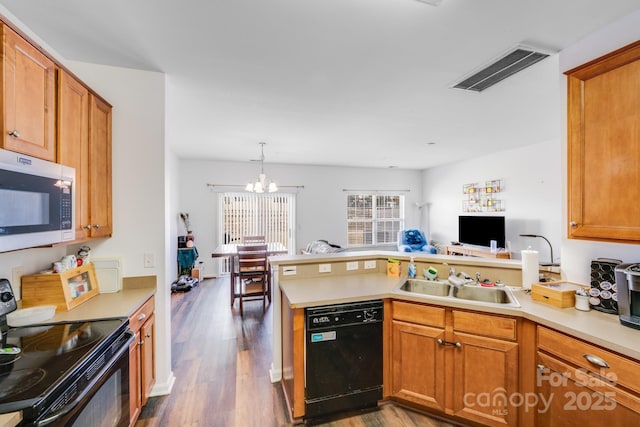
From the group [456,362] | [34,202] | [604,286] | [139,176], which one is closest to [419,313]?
[456,362]

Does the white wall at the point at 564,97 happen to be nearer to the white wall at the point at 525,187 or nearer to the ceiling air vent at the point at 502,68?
the ceiling air vent at the point at 502,68

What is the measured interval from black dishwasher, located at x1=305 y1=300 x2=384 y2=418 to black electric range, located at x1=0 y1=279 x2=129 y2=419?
1.10m

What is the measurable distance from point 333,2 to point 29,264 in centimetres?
239

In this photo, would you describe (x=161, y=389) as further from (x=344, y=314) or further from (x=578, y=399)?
(x=578, y=399)

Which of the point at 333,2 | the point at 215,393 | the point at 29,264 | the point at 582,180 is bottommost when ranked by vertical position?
the point at 215,393

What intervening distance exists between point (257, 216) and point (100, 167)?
4.14m

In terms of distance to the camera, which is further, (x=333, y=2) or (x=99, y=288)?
(x=99, y=288)

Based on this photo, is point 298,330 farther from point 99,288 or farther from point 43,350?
point 99,288

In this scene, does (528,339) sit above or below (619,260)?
below

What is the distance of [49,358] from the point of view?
1.10m

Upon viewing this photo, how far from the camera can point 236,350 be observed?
2.81m

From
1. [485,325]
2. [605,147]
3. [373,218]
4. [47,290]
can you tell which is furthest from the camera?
[373,218]

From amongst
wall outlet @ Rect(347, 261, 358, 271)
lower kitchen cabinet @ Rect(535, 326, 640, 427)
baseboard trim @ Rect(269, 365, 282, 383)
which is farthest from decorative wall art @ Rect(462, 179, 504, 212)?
baseboard trim @ Rect(269, 365, 282, 383)

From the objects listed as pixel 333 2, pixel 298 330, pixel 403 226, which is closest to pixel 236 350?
pixel 298 330
